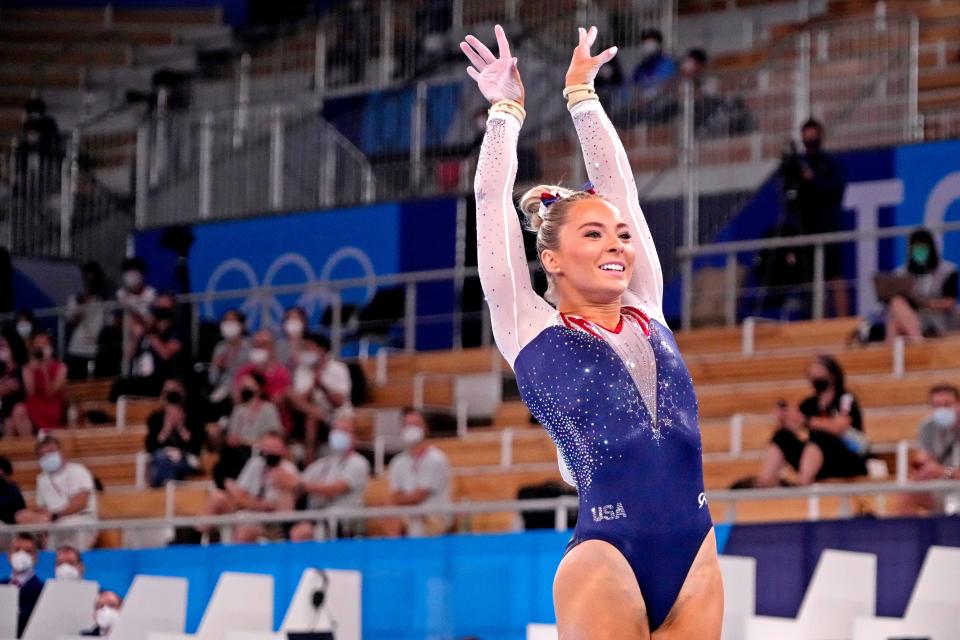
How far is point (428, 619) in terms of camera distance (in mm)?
9477

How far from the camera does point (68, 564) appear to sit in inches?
425

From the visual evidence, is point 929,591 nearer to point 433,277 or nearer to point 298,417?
point 298,417

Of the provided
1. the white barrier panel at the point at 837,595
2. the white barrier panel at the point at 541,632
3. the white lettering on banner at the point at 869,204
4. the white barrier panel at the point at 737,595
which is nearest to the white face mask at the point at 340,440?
the white barrier panel at the point at 541,632

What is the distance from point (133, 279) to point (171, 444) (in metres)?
2.91

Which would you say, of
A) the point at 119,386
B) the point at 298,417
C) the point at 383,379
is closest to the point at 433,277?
the point at 383,379

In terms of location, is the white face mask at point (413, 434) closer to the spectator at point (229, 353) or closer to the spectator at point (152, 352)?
the spectator at point (229, 353)

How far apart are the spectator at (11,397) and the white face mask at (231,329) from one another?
1860 millimetres

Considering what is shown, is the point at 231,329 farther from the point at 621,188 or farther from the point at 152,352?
the point at 621,188

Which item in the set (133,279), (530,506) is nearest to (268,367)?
(133,279)

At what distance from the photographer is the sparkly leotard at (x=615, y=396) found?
13.8 ft

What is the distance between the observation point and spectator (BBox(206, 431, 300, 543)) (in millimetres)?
11266

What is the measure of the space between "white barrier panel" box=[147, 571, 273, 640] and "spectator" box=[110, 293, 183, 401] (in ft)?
16.2

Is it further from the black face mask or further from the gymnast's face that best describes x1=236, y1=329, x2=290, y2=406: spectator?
the gymnast's face

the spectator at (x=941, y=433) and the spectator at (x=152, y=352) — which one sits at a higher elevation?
the spectator at (x=152, y=352)
